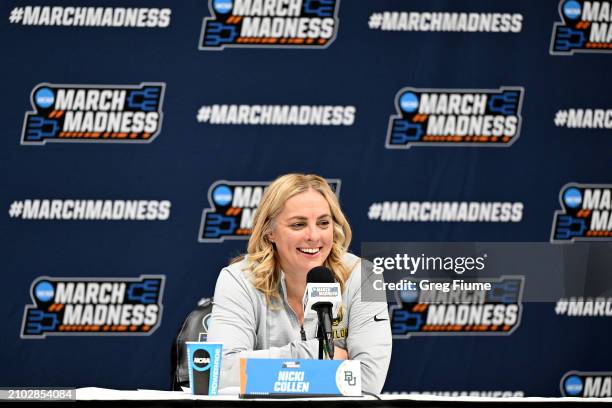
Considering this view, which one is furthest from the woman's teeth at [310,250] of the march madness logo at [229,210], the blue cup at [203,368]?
the march madness logo at [229,210]

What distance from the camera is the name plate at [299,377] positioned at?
1.80 metres

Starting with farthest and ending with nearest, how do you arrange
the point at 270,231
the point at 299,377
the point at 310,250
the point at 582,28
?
the point at 582,28 < the point at 270,231 < the point at 310,250 < the point at 299,377

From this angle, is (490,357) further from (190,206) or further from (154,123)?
(154,123)

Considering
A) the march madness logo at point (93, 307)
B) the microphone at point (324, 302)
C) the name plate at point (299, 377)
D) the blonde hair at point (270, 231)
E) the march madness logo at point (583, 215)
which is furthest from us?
the march madness logo at point (583, 215)

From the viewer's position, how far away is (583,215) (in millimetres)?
4562

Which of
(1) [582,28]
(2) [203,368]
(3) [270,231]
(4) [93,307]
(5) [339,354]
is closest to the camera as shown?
(2) [203,368]

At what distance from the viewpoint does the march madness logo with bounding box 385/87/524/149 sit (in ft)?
14.9

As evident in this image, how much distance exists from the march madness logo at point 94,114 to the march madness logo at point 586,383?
266cm

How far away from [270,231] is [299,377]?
96 cm

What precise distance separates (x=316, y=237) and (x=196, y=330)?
52 centimetres

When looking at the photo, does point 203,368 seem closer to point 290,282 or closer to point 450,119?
point 290,282

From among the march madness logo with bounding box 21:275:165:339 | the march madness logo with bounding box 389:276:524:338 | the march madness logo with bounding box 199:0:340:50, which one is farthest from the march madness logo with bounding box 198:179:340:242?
the march madness logo with bounding box 389:276:524:338

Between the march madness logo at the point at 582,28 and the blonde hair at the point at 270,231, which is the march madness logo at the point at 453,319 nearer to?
the march madness logo at the point at 582,28

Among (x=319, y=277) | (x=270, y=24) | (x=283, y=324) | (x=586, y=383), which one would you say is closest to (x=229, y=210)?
(x=270, y=24)
